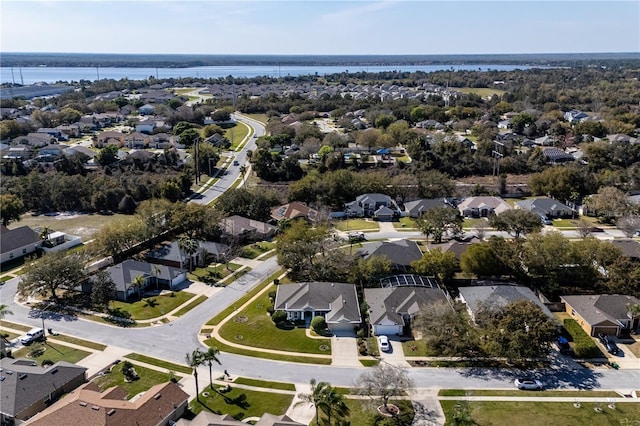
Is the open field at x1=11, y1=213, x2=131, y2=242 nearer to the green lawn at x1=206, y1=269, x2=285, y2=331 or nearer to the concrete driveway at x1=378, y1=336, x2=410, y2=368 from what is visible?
the green lawn at x1=206, y1=269, x2=285, y2=331

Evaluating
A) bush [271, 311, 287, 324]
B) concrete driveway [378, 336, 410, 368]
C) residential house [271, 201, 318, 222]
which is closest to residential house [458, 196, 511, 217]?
residential house [271, 201, 318, 222]

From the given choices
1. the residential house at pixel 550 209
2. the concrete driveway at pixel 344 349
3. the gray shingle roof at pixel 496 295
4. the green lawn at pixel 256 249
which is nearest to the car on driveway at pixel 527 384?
the gray shingle roof at pixel 496 295

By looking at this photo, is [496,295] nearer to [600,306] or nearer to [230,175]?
[600,306]

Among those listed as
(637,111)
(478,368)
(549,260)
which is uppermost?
(637,111)

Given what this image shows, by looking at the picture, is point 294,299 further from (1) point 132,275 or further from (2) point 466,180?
(2) point 466,180

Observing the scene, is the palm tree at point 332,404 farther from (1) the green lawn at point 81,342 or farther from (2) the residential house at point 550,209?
(2) the residential house at point 550,209

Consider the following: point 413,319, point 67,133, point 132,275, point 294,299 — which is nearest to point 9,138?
point 67,133
